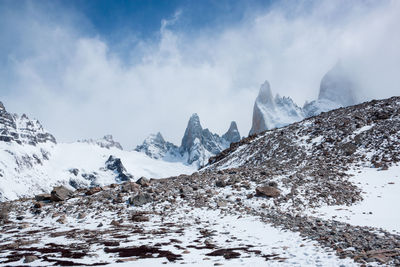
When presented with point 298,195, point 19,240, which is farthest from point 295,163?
point 19,240

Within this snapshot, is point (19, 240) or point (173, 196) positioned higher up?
point (173, 196)

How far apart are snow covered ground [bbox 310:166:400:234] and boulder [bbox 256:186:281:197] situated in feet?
13.7

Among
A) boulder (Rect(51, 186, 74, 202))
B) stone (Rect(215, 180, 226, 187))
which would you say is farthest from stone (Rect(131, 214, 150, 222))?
boulder (Rect(51, 186, 74, 202))

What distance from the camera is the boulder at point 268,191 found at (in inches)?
Answer: 923

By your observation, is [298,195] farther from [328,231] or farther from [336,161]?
[336,161]

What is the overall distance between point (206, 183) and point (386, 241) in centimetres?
1993

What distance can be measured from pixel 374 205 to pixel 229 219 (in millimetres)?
12826

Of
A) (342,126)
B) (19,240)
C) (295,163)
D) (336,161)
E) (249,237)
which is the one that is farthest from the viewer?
(342,126)

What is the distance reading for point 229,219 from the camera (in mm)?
19094

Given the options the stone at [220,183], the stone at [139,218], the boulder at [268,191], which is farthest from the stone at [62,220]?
the boulder at [268,191]

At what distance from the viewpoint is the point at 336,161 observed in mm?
33531

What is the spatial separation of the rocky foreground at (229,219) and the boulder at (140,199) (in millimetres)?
99

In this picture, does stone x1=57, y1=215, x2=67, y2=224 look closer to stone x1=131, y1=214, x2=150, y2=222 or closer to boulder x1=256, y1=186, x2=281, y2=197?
stone x1=131, y1=214, x2=150, y2=222

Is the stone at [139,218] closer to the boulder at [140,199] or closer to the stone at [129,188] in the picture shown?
the boulder at [140,199]
